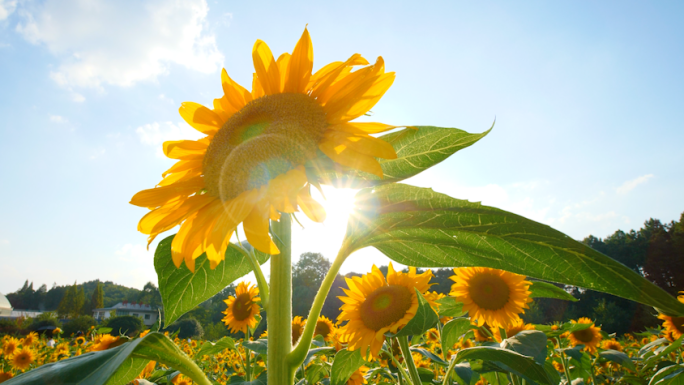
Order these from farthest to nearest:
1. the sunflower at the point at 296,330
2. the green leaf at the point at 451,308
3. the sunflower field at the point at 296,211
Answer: the sunflower at the point at 296,330 → the green leaf at the point at 451,308 → the sunflower field at the point at 296,211

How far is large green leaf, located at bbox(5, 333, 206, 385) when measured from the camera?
20.8 inches

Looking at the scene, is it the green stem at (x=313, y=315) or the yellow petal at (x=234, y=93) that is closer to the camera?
the green stem at (x=313, y=315)

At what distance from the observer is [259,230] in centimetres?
70

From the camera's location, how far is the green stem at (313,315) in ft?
2.38

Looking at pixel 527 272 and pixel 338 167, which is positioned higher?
pixel 338 167

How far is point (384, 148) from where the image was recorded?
2.35 ft

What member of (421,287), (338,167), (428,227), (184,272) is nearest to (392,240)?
(428,227)

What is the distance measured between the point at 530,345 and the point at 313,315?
124cm

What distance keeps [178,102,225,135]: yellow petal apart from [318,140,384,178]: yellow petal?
0.43 meters

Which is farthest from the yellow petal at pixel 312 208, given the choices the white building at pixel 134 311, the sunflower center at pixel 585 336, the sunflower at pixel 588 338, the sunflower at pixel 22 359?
the white building at pixel 134 311

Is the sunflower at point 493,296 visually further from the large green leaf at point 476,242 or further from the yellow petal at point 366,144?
the yellow petal at point 366,144

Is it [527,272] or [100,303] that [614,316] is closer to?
[527,272]

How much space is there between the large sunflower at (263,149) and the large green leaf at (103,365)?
19 centimetres

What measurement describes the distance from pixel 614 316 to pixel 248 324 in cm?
2734
